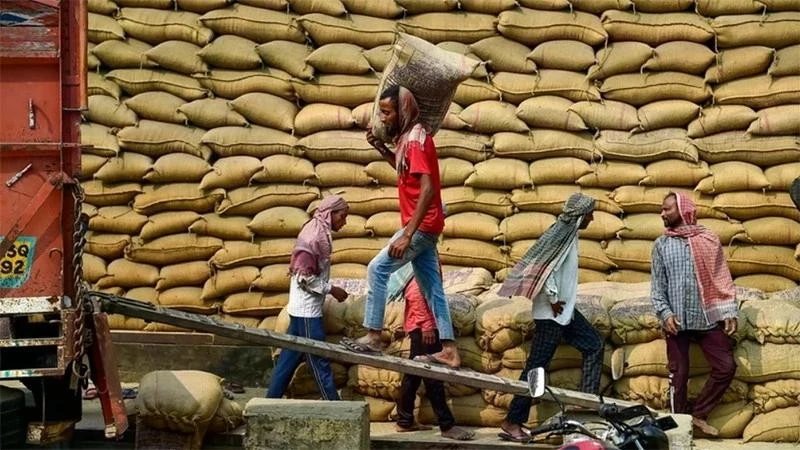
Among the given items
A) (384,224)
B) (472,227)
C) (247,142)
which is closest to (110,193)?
(247,142)

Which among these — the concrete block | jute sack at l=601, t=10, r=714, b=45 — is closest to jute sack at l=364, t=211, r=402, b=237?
jute sack at l=601, t=10, r=714, b=45

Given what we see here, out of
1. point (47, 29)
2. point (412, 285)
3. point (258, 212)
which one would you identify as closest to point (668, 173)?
point (412, 285)

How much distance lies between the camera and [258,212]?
9562 millimetres

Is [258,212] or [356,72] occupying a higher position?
[356,72]

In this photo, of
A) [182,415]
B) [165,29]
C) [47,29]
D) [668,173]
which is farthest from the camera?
[165,29]

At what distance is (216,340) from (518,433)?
2.38 metres

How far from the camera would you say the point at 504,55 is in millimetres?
9750

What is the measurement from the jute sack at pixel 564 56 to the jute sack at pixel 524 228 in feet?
3.67

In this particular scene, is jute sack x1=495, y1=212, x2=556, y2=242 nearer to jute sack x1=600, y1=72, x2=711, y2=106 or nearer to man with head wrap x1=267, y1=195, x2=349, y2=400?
jute sack x1=600, y1=72, x2=711, y2=106

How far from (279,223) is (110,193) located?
124 cm

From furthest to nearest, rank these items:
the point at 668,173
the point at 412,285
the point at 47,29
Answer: the point at 668,173, the point at 412,285, the point at 47,29

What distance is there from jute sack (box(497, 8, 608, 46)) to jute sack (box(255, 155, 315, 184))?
1676 millimetres

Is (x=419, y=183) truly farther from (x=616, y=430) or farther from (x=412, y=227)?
(x=616, y=430)

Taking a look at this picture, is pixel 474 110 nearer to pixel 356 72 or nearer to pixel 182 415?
pixel 356 72
